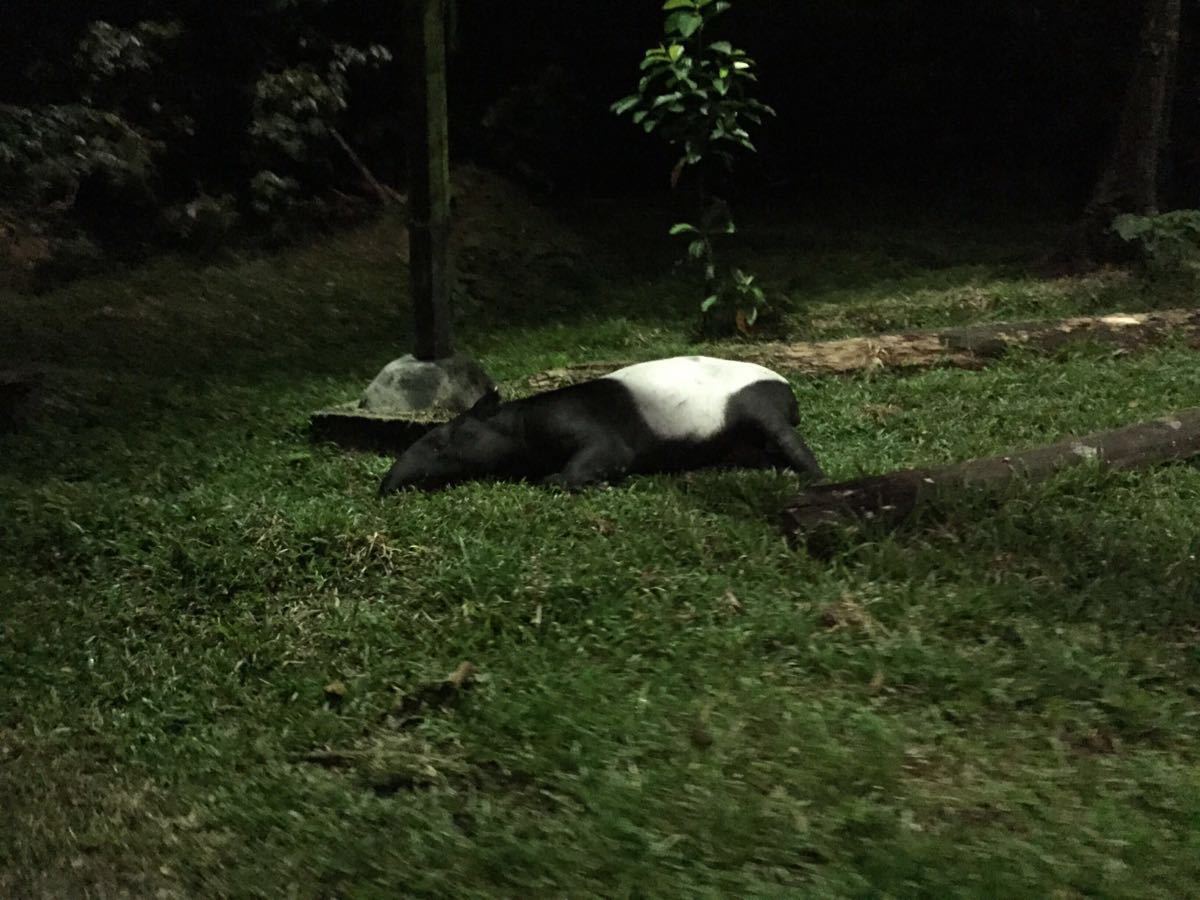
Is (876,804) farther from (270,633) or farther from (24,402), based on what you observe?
(24,402)

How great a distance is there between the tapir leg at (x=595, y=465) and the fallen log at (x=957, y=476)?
937 millimetres

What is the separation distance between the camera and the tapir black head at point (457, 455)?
185 inches

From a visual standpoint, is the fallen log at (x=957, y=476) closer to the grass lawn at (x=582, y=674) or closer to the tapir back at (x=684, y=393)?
the grass lawn at (x=582, y=674)

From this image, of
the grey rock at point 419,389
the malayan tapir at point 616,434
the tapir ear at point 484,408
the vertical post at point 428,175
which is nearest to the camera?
the malayan tapir at point 616,434

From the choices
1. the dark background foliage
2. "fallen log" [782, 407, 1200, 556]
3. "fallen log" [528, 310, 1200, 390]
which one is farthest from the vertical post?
the dark background foliage

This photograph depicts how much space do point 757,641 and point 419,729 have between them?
3.38 ft

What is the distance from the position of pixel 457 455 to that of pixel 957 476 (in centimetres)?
206

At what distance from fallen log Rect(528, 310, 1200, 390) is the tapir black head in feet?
5.18

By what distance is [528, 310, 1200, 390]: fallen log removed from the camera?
261 inches

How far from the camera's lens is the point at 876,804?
241 cm

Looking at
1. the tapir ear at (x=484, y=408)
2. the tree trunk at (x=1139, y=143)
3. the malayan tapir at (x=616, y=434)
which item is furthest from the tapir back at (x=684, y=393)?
the tree trunk at (x=1139, y=143)

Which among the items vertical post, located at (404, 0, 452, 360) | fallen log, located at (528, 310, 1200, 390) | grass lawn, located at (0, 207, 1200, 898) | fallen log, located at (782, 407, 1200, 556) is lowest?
grass lawn, located at (0, 207, 1200, 898)

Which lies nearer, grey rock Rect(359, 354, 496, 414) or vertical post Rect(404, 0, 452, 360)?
vertical post Rect(404, 0, 452, 360)

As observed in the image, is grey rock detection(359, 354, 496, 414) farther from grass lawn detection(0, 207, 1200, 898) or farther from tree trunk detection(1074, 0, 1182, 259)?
tree trunk detection(1074, 0, 1182, 259)
